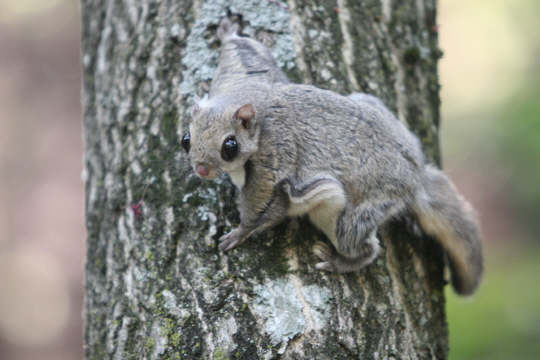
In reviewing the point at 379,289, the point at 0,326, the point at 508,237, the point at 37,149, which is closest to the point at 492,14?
the point at 508,237

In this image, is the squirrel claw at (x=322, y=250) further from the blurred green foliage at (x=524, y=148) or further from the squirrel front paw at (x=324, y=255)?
the blurred green foliage at (x=524, y=148)

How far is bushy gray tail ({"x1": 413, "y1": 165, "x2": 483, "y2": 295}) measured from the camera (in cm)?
274

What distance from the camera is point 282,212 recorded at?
94.8 inches

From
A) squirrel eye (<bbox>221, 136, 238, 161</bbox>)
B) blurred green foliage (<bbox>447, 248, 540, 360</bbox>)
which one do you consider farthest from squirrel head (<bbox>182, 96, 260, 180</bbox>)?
blurred green foliage (<bbox>447, 248, 540, 360</bbox>)

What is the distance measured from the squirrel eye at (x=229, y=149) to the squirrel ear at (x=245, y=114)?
11cm

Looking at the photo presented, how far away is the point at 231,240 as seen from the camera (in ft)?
7.77

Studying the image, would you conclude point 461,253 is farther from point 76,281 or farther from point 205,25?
point 76,281

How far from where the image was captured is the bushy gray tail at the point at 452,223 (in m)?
2.74

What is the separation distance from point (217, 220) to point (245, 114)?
0.62 meters

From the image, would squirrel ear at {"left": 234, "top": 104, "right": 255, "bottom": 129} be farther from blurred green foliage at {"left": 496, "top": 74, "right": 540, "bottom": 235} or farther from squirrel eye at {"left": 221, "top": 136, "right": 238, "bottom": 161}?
blurred green foliage at {"left": 496, "top": 74, "right": 540, "bottom": 235}

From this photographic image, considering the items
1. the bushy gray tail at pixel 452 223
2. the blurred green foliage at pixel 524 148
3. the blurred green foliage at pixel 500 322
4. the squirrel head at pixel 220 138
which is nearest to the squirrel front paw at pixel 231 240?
the squirrel head at pixel 220 138

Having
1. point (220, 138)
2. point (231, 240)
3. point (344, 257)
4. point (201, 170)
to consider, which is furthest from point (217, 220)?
point (344, 257)

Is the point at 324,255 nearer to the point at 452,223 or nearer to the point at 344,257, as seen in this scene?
the point at 344,257

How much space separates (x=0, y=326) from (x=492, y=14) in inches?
431
